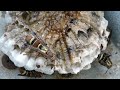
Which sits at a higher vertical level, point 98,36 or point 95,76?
point 98,36

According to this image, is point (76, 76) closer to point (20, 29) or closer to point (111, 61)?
point (111, 61)

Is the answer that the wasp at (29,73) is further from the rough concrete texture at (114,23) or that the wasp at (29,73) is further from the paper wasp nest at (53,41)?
the rough concrete texture at (114,23)

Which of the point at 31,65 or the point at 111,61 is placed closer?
the point at 31,65

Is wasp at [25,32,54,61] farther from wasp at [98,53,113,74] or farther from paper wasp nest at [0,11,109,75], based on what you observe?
wasp at [98,53,113,74]

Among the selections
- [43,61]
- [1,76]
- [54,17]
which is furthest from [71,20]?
[1,76]

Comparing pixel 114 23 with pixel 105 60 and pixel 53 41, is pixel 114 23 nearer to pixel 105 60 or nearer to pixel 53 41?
pixel 105 60

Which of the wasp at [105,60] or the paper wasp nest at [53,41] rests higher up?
the paper wasp nest at [53,41]

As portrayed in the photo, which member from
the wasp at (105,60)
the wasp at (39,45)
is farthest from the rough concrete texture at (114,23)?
the wasp at (39,45)

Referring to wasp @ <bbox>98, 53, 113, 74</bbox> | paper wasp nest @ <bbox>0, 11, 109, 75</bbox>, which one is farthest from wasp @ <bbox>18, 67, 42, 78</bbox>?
wasp @ <bbox>98, 53, 113, 74</bbox>
